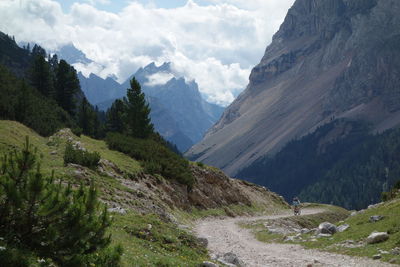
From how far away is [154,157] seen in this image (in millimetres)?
51656

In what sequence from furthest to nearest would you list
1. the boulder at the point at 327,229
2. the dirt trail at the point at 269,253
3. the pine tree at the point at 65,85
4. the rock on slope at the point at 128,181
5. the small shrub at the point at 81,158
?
the pine tree at the point at 65,85, the small shrub at the point at 81,158, the rock on slope at the point at 128,181, the boulder at the point at 327,229, the dirt trail at the point at 269,253

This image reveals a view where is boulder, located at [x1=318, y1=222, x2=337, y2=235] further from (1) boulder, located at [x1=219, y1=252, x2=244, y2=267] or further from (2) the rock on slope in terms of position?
(2) the rock on slope

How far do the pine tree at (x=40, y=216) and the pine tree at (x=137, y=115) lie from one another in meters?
57.0

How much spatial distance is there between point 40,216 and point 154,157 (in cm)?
4099

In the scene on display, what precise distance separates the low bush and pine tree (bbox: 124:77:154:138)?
1112cm

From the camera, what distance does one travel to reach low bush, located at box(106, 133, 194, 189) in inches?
1954

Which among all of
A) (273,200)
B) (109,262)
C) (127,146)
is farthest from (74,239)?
(273,200)

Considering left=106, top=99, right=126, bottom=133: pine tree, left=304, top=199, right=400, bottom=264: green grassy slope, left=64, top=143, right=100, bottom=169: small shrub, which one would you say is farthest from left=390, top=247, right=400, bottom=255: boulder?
left=106, top=99, right=126, bottom=133: pine tree

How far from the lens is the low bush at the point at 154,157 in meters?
49.6

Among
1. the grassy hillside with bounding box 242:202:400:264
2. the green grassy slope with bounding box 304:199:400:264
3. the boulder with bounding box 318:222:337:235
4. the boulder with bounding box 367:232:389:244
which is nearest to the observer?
the grassy hillside with bounding box 242:202:400:264

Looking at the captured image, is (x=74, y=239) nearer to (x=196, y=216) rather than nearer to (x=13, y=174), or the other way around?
(x=13, y=174)

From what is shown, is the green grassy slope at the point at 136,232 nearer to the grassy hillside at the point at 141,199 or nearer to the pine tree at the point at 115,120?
the grassy hillside at the point at 141,199

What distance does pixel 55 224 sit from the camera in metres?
10.7

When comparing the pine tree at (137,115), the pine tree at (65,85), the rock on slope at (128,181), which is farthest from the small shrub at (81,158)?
the pine tree at (65,85)
